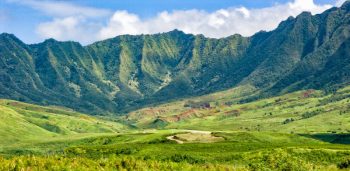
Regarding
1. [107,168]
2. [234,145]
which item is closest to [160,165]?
[107,168]

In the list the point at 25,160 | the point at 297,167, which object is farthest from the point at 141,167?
the point at 297,167

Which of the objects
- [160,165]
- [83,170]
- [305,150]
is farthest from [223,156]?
[83,170]

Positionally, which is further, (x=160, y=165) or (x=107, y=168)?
(x=160, y=165)

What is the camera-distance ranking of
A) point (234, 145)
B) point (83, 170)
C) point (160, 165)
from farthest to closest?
point (234, 145) < point (160, 165) < point (83, 170)

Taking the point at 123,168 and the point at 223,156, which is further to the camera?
the point at 223,156

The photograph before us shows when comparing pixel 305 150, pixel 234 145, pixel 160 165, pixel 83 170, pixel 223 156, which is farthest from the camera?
pixel 234 145

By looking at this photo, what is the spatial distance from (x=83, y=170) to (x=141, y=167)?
8088 mm

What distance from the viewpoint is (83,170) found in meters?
52.1

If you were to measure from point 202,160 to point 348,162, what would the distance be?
56658 mm

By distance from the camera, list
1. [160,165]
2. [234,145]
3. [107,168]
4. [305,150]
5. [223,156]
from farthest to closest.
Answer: [234,145], [223,156], [305,150], [160,165], [107,168]

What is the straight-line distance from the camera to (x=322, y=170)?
7500 cm

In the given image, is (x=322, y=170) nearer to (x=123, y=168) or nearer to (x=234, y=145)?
(x=123, y=168)

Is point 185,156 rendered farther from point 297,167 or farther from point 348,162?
point 297,167

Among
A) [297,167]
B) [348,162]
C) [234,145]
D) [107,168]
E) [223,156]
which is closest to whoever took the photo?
[107,168]
